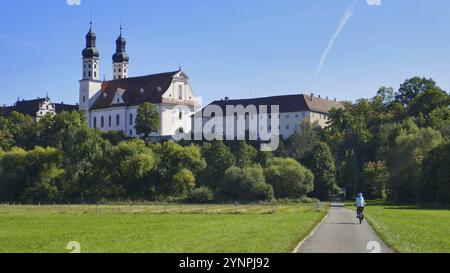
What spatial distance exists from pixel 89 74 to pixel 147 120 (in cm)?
3477

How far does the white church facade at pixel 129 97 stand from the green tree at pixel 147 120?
279cm

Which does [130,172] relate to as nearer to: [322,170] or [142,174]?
[142,174]

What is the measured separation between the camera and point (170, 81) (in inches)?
5773

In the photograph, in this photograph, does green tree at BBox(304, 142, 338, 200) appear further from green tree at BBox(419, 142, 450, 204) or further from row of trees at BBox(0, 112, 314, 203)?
green tree at BBox(419, 142, 450, 204)

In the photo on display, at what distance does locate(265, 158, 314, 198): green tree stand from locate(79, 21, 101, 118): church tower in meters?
76.4

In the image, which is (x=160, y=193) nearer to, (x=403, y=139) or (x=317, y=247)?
(x=403, y=139)

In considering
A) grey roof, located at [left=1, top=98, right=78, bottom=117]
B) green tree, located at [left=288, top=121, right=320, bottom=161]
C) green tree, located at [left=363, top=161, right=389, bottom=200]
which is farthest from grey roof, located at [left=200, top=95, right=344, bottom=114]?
green tree, located at [left=363, top=161, right=389, bottom=200]

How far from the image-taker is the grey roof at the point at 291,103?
16150 centimetres

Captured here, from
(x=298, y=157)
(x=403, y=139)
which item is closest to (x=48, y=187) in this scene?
(x=298, y=157)

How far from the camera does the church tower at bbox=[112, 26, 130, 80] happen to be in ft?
556

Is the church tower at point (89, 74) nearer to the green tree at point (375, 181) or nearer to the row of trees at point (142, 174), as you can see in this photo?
the row of trees at point (142, 174)

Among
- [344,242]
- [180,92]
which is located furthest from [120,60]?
[344,242]

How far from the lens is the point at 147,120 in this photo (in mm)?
133375

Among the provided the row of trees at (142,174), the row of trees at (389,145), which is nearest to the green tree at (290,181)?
the row of trees at (142,174)
